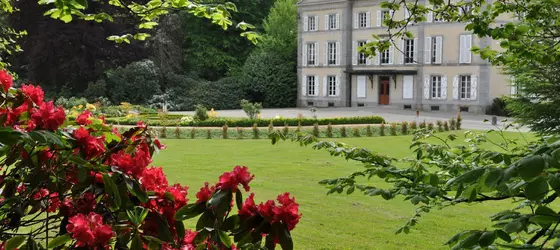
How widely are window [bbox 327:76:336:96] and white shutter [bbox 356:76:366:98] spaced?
1631mm

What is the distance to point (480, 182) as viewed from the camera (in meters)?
1.79

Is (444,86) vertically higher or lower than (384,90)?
higher

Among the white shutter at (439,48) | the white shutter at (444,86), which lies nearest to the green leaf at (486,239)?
the white shutter at (444,86)

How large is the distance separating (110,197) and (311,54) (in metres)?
38.0

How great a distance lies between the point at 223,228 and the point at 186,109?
114ft

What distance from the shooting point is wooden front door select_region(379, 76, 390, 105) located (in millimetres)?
36781

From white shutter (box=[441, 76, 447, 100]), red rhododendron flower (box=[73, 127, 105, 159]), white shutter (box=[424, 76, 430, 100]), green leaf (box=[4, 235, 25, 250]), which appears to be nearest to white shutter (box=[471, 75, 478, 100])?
white shutter (box=[441, 76, 447, 100])

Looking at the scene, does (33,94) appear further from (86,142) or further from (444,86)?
(444,86)

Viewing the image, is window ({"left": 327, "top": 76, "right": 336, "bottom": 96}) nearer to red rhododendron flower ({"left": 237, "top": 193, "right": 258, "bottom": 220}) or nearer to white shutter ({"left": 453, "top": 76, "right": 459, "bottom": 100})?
white shutter ({"left": 453, "top": 76, "right": 459, "bottom": 100})

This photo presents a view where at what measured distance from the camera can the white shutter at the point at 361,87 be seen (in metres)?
37.5

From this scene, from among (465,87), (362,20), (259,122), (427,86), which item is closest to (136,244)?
(259,122)

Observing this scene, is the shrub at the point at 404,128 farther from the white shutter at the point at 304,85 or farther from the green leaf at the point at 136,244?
the green leaf at the point at 136,244

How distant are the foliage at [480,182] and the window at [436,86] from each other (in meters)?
29.7

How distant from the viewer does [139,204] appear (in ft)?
7.48
